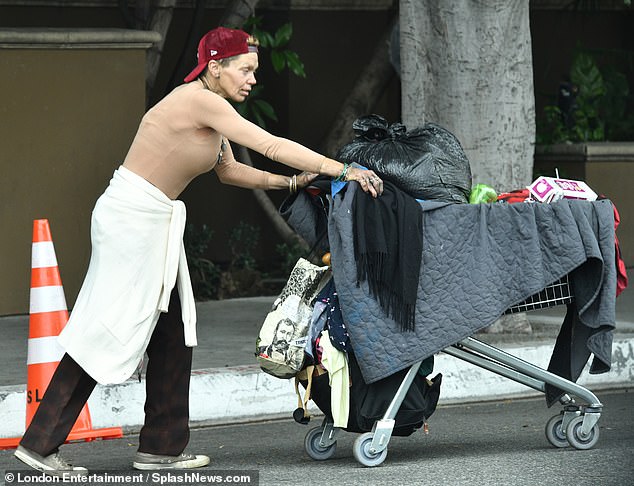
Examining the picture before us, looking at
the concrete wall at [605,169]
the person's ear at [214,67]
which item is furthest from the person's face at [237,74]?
the concrete wall at [605,169]

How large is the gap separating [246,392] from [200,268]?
12.1 ft

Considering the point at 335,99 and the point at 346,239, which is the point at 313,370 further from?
the point at 335,99

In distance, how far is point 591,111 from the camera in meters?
13.5

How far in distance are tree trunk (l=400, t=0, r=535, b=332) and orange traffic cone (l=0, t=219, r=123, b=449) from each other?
3.16 metres

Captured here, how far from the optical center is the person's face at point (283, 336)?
582cm

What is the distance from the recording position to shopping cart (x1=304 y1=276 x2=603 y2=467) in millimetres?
5770

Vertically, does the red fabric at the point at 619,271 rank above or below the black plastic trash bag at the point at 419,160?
below

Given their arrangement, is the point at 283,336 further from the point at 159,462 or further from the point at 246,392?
the point at 246,392

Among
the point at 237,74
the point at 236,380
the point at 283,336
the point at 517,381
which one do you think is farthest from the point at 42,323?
the point at 517,381

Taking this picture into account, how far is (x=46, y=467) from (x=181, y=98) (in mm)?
1558

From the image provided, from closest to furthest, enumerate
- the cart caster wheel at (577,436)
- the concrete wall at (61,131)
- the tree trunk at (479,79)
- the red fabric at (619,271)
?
the red fabric at (619,271), the cart caster wheel at (577,436), the tree trunk at (479,79), the concrete wall at (61,131)

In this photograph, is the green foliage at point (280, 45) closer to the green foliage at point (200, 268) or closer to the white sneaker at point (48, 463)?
the green foliage at point (200, 268)

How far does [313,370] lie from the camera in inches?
233

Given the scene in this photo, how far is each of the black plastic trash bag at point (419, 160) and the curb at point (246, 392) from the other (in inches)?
70.3
